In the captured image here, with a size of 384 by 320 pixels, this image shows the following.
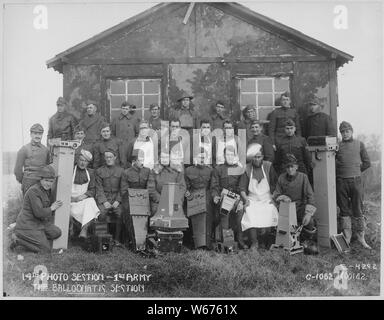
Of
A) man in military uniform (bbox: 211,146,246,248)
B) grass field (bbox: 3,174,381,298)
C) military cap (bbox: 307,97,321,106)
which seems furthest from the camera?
military cap (bbox: 307,97,321,106)

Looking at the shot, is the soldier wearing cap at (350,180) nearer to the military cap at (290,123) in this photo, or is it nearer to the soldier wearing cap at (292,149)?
the soldier wearing cap at (292,149)

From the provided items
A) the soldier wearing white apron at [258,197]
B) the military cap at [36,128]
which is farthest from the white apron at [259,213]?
the military cap at [36,128]

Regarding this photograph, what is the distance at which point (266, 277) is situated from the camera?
23.0 ft

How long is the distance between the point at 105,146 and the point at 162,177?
0.78m

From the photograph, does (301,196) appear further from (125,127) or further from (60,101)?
(60,101)

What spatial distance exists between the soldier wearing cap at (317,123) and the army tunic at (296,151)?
17 cm

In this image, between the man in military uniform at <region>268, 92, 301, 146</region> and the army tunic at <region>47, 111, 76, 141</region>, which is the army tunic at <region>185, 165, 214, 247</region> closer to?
the man in military uniform at <region>268, 92, 301, 146</region>

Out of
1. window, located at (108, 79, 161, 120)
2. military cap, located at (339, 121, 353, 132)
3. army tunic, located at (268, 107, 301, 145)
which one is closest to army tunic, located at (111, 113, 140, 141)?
window, located at (108, 79, 161, 120)

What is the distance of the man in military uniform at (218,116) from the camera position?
7281 millimetres

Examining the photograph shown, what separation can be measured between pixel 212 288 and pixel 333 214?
1664mm

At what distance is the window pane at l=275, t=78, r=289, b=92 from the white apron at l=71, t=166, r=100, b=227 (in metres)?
2.60

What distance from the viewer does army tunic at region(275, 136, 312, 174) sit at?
7.23 m

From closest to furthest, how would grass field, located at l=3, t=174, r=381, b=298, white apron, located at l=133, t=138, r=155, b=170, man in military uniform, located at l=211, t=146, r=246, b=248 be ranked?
grass field, located at l=3, t=174, r=381, b=298 < man in military uniform, located at l=211, t=146, r=246, b=248 < white apron, located at l=133, t=138, r=155, b=170
